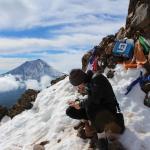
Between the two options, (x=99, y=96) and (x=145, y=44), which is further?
(x=145, y=44)

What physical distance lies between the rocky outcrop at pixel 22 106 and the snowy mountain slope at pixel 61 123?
67 centimetres

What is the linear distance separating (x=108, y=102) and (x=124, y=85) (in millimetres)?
2961

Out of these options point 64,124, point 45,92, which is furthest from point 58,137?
point 45,92

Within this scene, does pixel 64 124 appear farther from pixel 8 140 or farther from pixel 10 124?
pixel 10 124

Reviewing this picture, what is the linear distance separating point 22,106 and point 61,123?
572cm

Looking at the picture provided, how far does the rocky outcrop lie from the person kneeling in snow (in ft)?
25.1

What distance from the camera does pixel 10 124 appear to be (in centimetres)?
1945

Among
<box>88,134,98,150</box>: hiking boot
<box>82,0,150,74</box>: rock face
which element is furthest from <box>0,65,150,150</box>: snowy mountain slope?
<box>82,0,150,74</box>: rock face

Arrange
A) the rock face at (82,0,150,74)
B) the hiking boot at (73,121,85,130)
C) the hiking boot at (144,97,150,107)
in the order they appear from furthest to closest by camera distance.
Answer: the rock face at (82,0,150,74), the hiking boot at (73,121,85,130), the hiking boot at (144,97,150,107)

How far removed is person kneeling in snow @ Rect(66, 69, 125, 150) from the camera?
13.1 meters

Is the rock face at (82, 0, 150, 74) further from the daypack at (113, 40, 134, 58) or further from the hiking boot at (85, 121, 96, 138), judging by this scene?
Result: the hiking boot at (85, 121, 96, 138)

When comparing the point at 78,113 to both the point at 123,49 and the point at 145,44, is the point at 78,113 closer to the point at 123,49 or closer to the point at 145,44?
the point at 123,49

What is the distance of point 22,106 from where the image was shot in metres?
21.6

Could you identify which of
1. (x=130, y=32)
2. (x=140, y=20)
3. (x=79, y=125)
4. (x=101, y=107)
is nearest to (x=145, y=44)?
(x=130, y=32)
